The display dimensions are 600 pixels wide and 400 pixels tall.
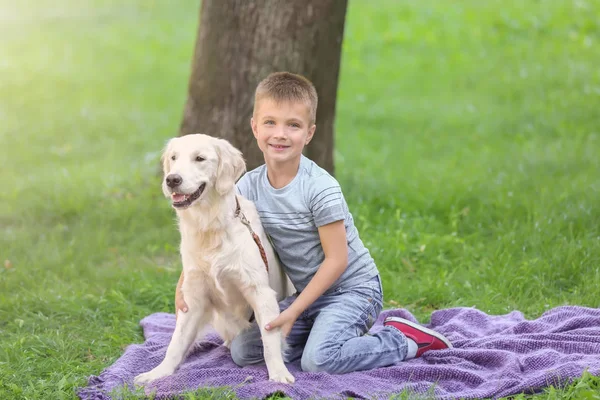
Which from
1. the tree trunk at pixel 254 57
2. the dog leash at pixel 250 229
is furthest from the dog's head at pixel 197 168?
the tree trunk at pixel 254 57

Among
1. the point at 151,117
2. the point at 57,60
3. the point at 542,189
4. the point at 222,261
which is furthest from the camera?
the point at 57,60

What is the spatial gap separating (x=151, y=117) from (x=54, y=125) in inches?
50.7

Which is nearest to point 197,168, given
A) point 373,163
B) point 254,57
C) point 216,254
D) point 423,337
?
point 216,254

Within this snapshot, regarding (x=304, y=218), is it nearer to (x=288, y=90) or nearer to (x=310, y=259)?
(x=310, y=259)

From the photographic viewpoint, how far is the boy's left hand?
359cm

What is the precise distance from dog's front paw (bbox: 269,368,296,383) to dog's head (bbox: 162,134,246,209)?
34.6 inches

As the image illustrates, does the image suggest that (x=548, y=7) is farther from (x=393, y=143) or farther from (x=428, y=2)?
(x=393, y=143)

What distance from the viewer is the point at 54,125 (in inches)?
369

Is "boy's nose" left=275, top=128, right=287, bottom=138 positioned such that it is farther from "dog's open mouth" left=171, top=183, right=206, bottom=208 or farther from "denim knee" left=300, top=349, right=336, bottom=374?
"denim knee" left=300, top=349, right=336, bottom=374

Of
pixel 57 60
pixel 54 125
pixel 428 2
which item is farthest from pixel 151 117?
pixel 428 2

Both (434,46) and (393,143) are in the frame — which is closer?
(393,143)

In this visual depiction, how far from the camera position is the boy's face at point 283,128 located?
3.71 m

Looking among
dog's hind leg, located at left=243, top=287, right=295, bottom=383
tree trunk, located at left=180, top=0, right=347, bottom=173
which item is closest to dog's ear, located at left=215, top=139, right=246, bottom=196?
dog's hind leg, located at left=243, top=287, right=295, bottom=383

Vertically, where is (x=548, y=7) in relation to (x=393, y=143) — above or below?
above
